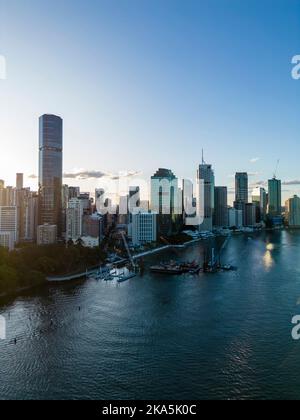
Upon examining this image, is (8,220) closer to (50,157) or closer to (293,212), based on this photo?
(50,157)

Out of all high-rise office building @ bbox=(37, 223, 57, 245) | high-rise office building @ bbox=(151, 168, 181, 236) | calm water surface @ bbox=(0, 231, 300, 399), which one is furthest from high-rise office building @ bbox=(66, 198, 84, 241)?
calm water surface @ bbox=(0, 231, 300, 399)

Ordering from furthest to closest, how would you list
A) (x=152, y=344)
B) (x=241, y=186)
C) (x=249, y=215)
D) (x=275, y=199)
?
(x=241, y=186) < (x=275, y=199) < (x=249, y=215) < (x=152, y=344)

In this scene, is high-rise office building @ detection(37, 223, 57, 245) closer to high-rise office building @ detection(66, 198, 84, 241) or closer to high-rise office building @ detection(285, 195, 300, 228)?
high-rise office building @ detection(66, 198, 84, 241)

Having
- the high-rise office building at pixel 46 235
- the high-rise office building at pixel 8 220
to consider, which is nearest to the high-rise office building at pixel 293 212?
the high-rise office building at pixel 46 235

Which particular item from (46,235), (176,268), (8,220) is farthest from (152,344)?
(8,220)

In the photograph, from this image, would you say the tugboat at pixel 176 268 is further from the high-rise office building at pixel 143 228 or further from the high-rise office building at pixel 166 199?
the high-rise office building at pixel 166 199
